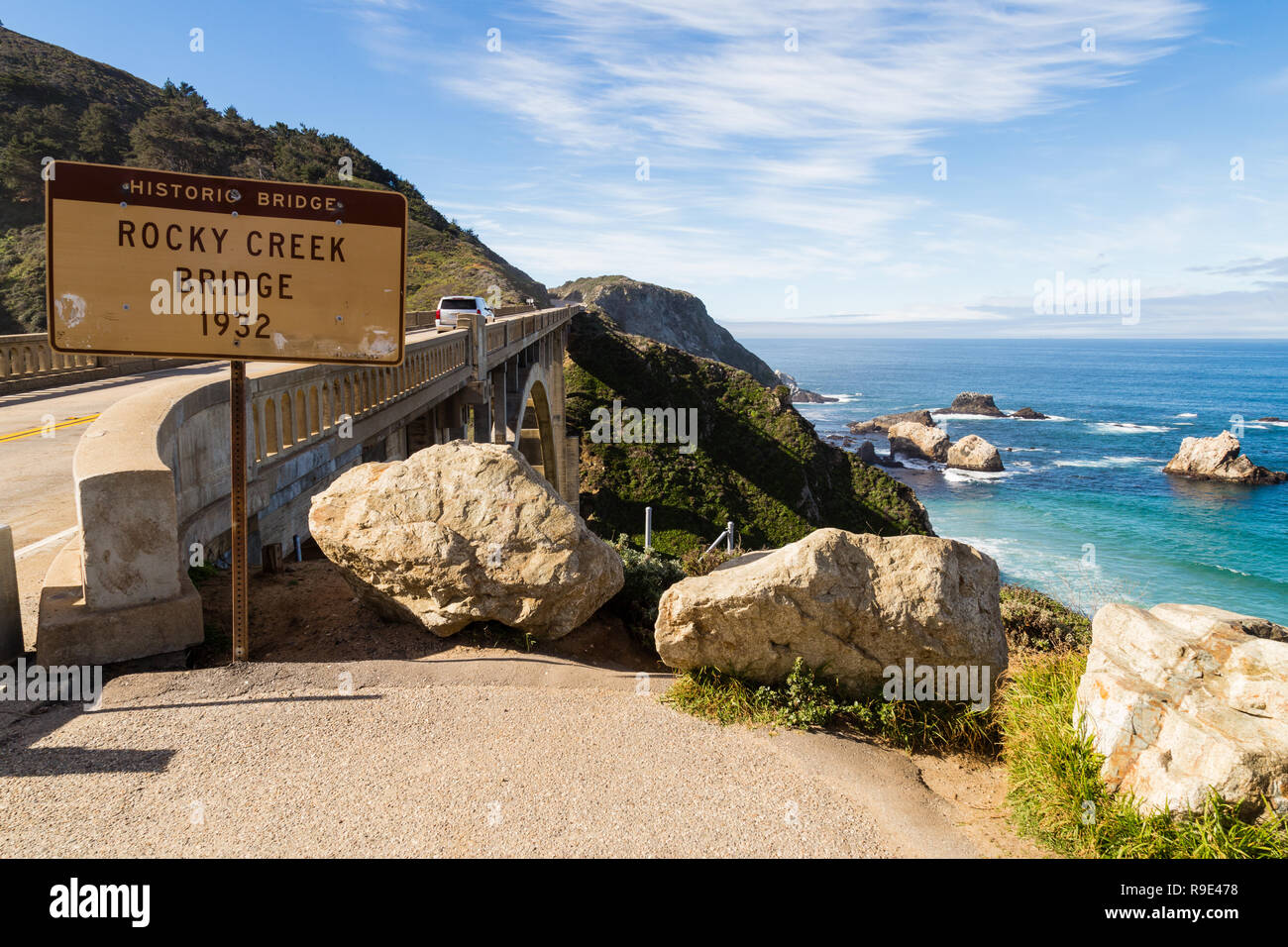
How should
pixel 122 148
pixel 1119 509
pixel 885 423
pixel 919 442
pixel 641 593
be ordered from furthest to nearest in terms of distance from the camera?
pixel 885 423
pixel 919 442
pixel 122 148
pixel 1119 509
pixel 641 593

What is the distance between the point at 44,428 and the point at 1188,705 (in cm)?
1663

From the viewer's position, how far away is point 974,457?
71.6m

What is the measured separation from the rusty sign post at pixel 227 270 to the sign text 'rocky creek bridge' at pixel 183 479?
58 cm

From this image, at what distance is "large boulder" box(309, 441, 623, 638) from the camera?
6.61 meters

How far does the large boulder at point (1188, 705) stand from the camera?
389 cm

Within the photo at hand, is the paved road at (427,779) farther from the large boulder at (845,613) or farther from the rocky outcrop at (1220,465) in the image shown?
the rocky outcrop at (1220,465)

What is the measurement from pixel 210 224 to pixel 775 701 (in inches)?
205

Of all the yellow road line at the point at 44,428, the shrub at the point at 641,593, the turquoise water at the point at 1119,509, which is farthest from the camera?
the turquoise water at the point at 1119,509

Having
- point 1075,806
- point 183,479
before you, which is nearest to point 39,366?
point 183,479

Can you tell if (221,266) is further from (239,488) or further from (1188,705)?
(1188,705)

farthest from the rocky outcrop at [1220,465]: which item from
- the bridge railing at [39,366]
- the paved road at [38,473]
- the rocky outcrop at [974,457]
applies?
the paved road at [38,473]

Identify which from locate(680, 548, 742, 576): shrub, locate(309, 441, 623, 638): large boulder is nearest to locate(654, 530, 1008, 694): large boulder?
locate(309, 441, 623, 638): large boulder

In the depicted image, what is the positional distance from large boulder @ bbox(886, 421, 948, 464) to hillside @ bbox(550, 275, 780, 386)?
57766mm

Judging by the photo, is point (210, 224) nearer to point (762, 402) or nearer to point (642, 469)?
point (642, 469)
